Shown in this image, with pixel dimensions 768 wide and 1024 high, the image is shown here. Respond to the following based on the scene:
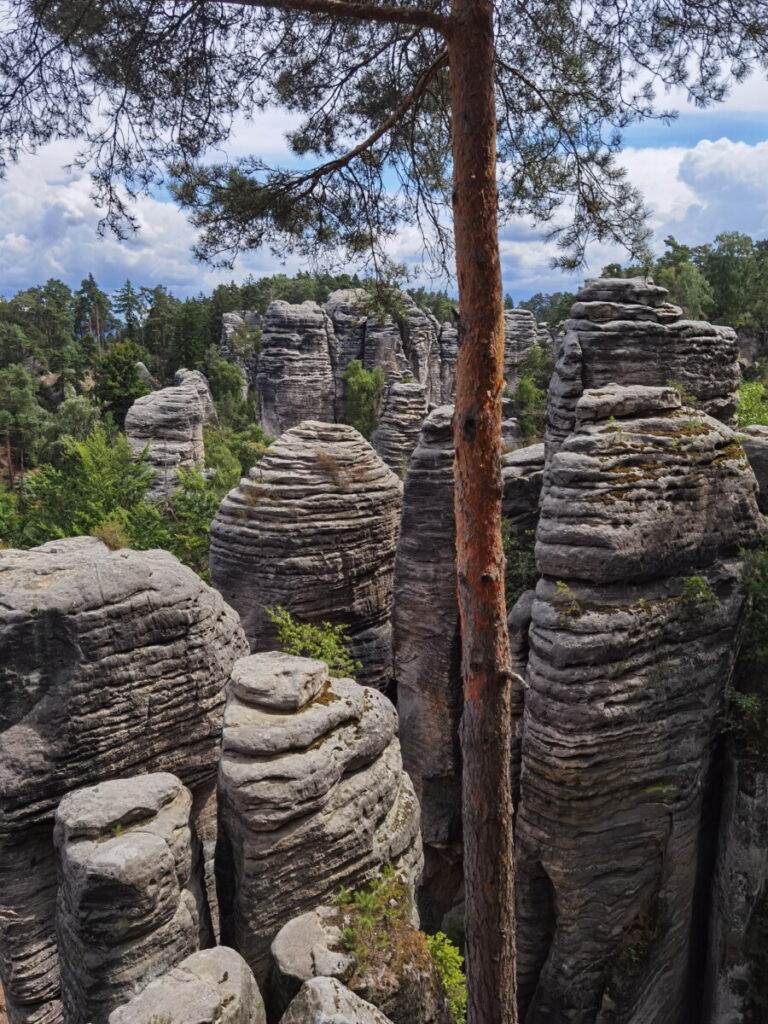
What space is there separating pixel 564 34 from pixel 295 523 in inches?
307

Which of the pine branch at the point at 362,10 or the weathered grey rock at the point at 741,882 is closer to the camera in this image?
the pine branch at the point at 362,10

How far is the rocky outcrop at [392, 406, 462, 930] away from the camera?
41.3ft

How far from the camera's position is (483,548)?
5.98 m

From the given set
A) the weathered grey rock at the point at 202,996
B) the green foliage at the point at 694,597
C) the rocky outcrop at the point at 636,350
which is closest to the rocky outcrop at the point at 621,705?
the green foliage at the point at 694,597

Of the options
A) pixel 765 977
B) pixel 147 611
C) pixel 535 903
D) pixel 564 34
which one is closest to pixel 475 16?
pixel 564 34

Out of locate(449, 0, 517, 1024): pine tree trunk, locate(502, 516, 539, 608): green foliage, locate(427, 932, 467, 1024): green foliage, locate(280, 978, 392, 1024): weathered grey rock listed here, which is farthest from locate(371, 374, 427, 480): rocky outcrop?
locate(280, 978, 392, 1024): weathered grey rock

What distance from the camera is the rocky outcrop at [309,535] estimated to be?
40.0 feet

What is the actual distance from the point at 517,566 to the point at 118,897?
26.2 ft

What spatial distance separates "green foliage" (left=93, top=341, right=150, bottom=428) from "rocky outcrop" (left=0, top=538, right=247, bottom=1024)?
4023 centimetres

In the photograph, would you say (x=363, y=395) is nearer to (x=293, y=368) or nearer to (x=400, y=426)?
(x=293, y=368)

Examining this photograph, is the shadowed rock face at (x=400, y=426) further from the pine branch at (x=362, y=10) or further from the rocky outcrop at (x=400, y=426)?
the pine branch at (x=362, y=10)

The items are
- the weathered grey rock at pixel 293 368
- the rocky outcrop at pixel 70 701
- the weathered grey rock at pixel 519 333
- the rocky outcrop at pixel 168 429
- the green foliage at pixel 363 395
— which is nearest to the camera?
the rocky outcrop at pixel 70 701

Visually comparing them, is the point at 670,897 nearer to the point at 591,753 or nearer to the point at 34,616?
the point at 591,753

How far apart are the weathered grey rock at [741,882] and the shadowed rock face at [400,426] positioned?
1988 centimetres
